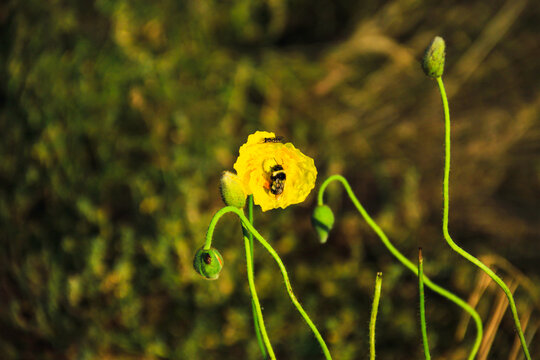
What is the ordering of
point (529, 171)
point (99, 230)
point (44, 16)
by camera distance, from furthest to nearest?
point (529, 171)
point (44, 16)
point (99, 230)

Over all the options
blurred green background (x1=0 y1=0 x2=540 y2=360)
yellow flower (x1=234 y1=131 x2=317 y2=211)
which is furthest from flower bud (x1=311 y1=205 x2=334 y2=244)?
blurred green background (x1=0 y1=0 x2=540 y2=360)

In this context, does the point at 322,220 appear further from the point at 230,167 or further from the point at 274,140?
the point at 230,167

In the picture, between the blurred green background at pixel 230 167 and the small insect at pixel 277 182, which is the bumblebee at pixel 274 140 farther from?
the blurred green background at pixel 230 167

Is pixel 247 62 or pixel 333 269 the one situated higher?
pixel 247 62

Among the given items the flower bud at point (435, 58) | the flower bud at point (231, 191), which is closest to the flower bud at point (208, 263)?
the flower bud at point (231, 191)

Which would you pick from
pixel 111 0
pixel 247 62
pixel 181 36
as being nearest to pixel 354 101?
pixel 247 62

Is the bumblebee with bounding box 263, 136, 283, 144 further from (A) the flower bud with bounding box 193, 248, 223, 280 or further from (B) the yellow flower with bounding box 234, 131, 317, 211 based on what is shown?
(A) the flower bud with bounding box 193, 248, 223, 280

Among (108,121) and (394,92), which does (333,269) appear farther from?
(394,92)
